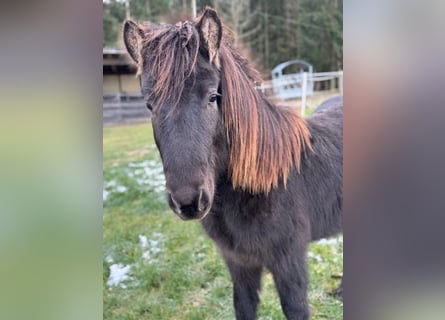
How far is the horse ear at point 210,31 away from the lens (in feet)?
4.07

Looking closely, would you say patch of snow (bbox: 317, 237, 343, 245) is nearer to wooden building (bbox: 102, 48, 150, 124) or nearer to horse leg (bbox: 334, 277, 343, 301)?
horse leg (bbox: 334, 277, 343, 301)

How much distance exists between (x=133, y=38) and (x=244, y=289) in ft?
2.91

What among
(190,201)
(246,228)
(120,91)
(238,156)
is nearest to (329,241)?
(246,228)

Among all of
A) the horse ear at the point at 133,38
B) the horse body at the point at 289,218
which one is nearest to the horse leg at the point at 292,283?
A: the horse body at the point at 289,218
